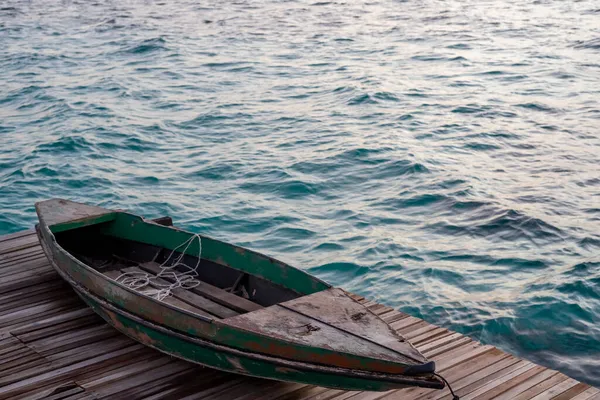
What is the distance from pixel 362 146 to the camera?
15.8 metres

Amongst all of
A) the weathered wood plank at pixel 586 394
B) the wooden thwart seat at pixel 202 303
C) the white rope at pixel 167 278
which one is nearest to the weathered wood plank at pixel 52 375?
the wooden thwart seat at pixel 202 303

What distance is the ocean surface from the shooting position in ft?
35.2

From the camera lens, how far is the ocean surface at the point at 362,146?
10719mm

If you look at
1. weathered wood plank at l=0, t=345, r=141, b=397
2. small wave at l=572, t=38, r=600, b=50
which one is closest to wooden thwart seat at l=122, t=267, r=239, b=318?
weathered wood plank at l=0, t=345, r=141, b=397

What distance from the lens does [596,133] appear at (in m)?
15.9

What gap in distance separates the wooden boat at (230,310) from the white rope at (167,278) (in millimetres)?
44

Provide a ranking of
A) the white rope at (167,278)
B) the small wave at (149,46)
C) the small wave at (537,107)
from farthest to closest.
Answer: the small wave at (149,46)
the small wave at (537,107)
the white rope at (167,278)

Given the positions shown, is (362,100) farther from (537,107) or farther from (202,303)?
(202,303)

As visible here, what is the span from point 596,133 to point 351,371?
12232 millimetres

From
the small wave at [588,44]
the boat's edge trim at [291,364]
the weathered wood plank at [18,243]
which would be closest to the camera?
the boat's edge trim at [291,364]

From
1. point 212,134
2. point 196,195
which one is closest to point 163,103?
point 212,134

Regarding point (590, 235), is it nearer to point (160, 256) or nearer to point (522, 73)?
point (160, 256)

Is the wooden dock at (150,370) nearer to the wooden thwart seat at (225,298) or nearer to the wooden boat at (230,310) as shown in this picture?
the wooden boat at (230,310)

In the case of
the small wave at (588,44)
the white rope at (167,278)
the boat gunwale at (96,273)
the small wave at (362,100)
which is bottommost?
the small wave at (362,100)
